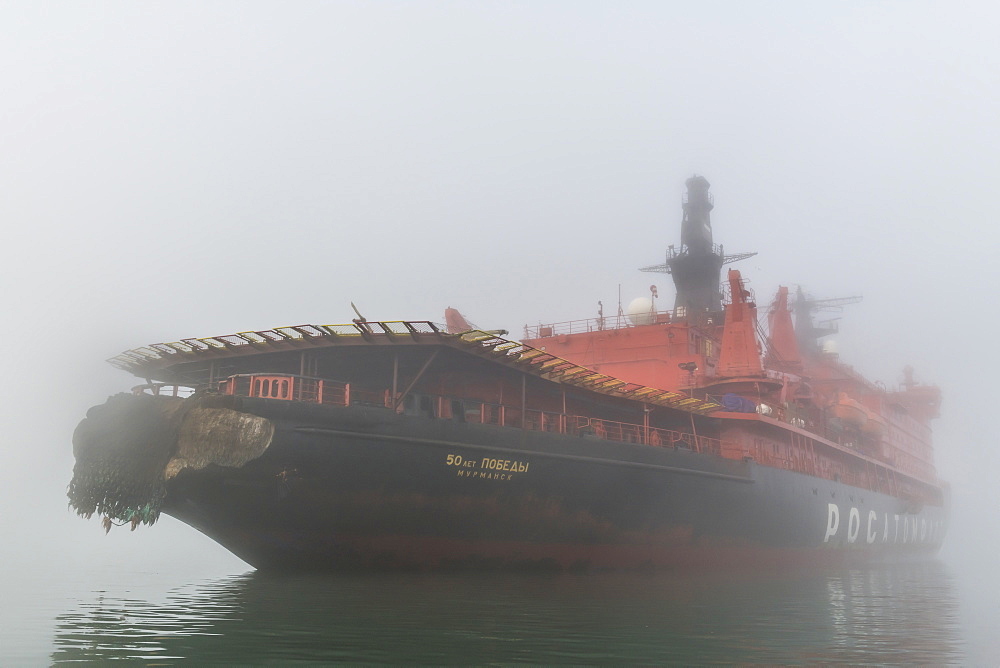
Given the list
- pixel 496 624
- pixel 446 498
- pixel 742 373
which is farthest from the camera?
pixel 742 373

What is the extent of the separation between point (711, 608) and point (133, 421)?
562 inches

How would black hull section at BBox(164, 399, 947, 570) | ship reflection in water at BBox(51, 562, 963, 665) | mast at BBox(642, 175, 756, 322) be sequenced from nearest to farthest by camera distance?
ship reflection in water at BBox(51, 562, 963, 665), black hull section at BBox(164, 399, 947, 570), mast at BBox(642, 175, 756, 322)

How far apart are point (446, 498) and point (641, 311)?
20.5 meters

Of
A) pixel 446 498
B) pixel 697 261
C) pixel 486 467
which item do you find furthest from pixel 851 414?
pixel 446 498

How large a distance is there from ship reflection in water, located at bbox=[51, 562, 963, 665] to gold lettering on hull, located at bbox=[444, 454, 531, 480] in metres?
2.65

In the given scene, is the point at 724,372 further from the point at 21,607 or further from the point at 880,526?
the point at 21,607

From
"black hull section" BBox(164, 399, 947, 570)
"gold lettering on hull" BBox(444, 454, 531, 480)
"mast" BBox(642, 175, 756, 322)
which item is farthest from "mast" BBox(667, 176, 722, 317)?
"gold lettering on hull" BBox(444, 454, 531, 480)

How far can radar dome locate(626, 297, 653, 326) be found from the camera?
38.5 m

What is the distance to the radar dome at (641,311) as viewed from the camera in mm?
38469

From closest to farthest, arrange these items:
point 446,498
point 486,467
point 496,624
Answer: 1. point 496,624
2. point 446,498
3. point 486,467

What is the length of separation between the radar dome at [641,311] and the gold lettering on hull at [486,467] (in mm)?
17610

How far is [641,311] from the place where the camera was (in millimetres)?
39094

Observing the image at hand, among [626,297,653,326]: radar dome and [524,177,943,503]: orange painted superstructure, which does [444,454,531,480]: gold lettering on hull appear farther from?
[626,297,653,326]: radar dome

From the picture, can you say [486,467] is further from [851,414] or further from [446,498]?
[851,414]
